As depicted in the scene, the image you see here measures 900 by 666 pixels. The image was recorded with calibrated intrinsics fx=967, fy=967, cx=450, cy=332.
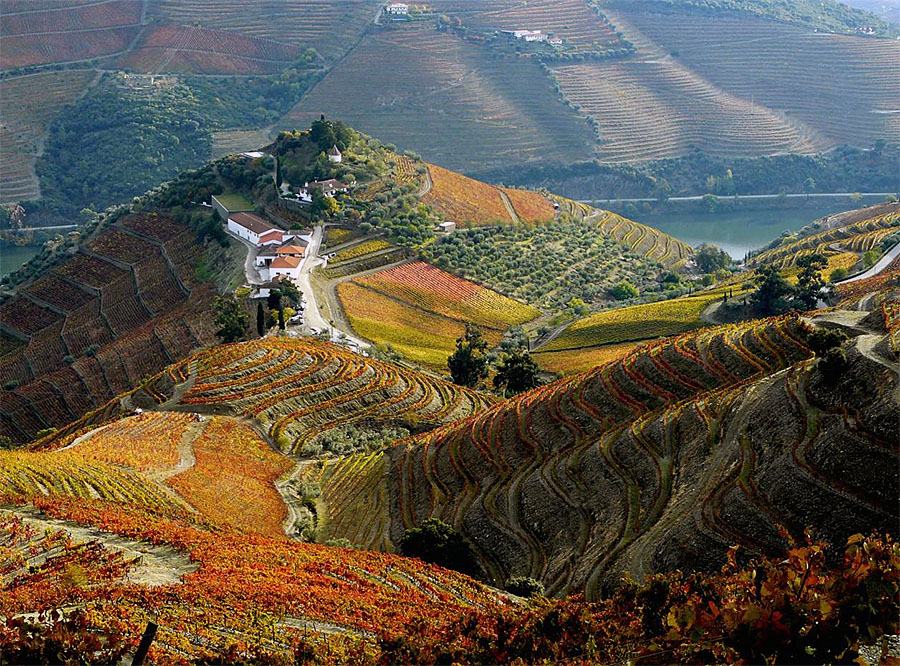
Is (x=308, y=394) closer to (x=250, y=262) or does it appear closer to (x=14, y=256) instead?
(x=250, y=262)

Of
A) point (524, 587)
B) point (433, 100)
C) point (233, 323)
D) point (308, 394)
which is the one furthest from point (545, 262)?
point (433, 100)

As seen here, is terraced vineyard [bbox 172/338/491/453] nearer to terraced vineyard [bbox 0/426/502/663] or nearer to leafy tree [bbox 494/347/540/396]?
leafy tree [bbox 494/347/540/396]

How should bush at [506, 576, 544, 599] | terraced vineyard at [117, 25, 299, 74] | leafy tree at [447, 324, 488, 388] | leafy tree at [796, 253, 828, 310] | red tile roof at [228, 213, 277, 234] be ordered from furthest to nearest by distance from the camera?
1. terraced vineyard at [117, 25, 299, 74]
2. red tile roof at [228, 213, 277, 234]
3. leafy tree at [796, 253, 828, 310]
4. leafy tree at [447, 324, 488, 388]
5. bush at [506, 576, 544, 599]

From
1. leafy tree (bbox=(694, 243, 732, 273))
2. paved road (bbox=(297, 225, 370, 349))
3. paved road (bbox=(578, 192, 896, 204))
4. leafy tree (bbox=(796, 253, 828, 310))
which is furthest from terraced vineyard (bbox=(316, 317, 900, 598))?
paved road (bbox=(578, 192, 896, 204))

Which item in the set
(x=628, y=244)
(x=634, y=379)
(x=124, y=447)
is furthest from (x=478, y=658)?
(x=628, y=244)

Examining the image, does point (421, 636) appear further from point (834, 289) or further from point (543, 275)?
point (543, 275)

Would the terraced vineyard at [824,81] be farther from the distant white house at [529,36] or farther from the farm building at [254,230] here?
the farm building at [254,230]
